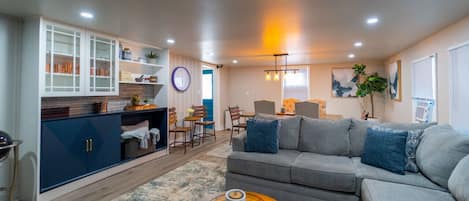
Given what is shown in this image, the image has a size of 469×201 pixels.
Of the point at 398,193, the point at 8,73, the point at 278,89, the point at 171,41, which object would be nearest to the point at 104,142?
the point at 8,73

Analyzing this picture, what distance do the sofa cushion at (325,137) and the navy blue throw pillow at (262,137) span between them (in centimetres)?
40

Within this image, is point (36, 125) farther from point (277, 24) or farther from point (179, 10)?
point (277, 24)

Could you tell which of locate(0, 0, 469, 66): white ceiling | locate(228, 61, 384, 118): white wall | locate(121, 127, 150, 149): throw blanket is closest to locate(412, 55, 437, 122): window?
locate(0, 0, 469, 66): white ceiling

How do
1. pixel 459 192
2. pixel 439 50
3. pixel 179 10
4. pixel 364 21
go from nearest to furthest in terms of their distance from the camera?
pixel 459 192, pixel 179 10, pixel 364 21, pixel 439 50

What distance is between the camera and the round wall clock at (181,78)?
5.59 metres

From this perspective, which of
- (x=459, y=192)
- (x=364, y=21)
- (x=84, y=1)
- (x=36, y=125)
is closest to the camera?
(x=459, y=192)

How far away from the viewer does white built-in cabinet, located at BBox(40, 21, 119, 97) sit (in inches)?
119

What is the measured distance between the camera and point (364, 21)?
3.02 m

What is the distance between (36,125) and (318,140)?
3.48 meters

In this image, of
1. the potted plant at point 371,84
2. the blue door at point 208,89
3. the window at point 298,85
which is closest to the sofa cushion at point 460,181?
the potted plant at point 371,84

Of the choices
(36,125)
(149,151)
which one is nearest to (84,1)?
(36,125)

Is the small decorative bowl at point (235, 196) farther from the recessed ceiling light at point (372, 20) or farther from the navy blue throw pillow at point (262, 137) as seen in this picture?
the recessed ceiling light at point (372, 20)

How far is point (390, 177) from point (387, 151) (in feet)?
0.97

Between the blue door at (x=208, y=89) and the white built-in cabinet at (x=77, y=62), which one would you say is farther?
the blue door at (x=208, y=89)
